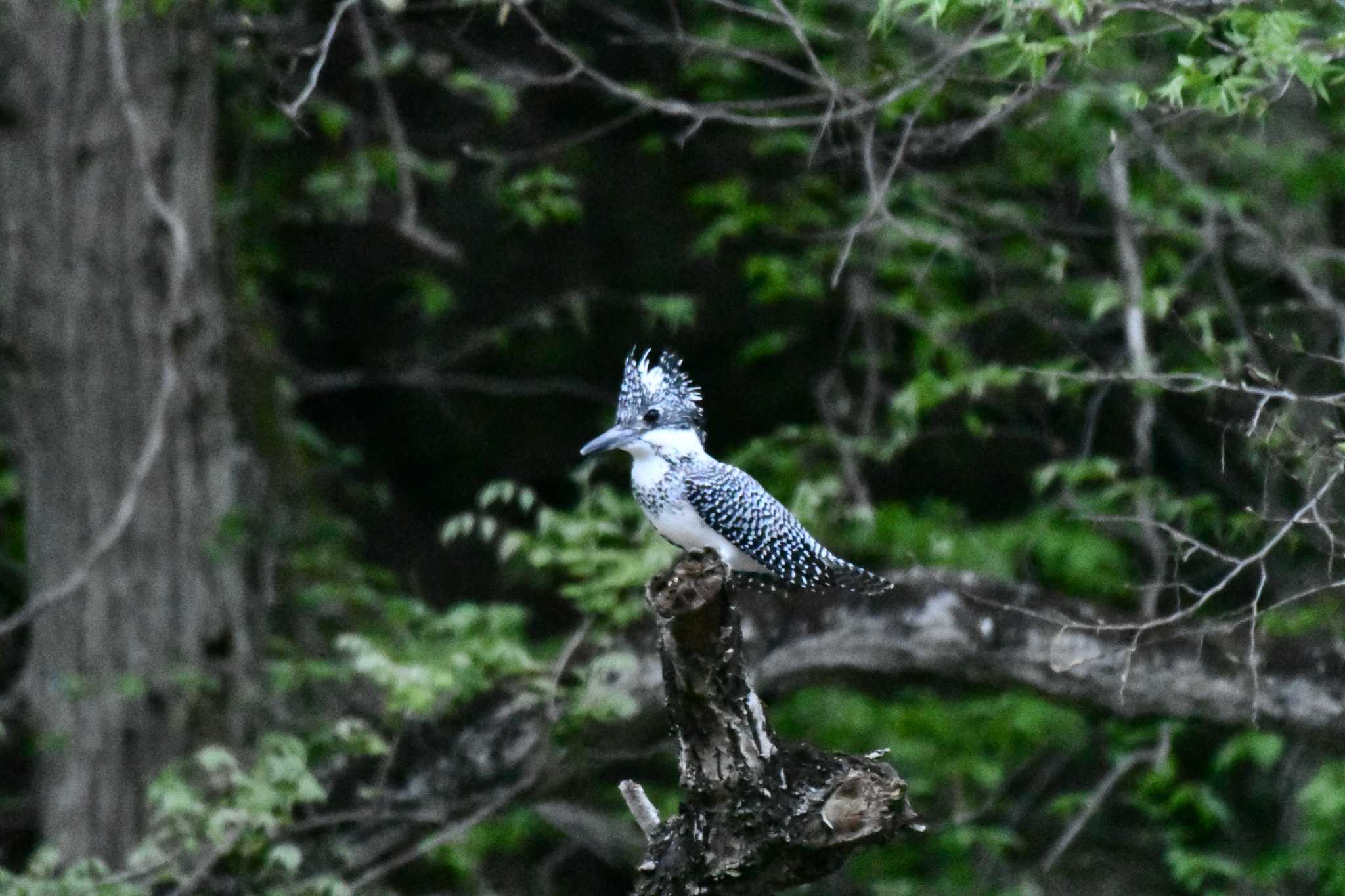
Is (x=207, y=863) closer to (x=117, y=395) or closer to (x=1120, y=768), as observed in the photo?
(x=117, y=395)

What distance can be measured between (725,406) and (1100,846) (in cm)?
257

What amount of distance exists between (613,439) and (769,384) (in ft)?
13.4

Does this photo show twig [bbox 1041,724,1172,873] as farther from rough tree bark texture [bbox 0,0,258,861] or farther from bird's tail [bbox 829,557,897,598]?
rough tree bark texture [bbox 0,0,258,861]

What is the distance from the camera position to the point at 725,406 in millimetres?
8141

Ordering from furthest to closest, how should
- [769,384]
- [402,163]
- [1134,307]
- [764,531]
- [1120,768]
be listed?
[769,384] → [1120,768] → [402,163] → [1134,307] → [764,531]

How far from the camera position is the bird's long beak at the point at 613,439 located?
4.02 m

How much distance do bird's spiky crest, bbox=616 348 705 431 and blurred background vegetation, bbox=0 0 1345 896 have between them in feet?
1.80

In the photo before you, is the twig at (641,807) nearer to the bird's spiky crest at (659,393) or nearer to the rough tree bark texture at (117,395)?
the bird's spiky crest at (659,393)

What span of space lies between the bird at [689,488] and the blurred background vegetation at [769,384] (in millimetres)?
597

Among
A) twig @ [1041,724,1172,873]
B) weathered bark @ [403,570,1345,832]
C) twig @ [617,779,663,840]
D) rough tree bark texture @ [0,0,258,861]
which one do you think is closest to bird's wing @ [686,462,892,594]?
weathered bark @ [403,570,1345,832]

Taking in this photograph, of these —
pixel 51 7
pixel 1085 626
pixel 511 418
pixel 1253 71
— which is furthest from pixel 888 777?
pixel 511 418

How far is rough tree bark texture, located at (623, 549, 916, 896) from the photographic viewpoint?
121 inches

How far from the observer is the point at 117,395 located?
18.8 feet

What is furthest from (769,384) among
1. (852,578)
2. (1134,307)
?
(852,578)
